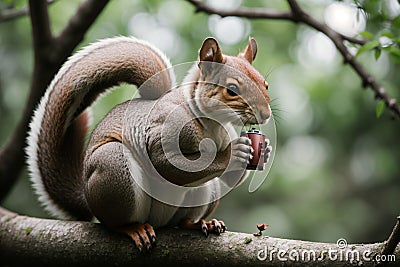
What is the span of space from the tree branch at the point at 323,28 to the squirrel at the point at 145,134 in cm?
75

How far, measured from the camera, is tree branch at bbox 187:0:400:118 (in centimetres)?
286

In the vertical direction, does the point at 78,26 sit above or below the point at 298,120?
above

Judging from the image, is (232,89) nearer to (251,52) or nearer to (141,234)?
(251,52)

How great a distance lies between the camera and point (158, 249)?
7.73 feet

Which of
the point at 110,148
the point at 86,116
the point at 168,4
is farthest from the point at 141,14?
the point at 110,148

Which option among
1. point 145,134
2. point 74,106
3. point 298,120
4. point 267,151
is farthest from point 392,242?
point 298,120

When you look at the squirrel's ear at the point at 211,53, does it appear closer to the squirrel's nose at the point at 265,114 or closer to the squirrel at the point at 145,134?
the squirrel at the point at 145,134

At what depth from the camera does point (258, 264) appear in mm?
2146

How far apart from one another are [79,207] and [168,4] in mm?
3654

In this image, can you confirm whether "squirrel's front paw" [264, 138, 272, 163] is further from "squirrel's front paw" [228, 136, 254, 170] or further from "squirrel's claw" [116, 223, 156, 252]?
"squirrel's claw" [116, 223, 156, 252]

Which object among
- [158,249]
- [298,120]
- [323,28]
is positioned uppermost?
[323,28]

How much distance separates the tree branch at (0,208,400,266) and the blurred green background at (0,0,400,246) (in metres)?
2.25

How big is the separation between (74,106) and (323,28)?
141 cm

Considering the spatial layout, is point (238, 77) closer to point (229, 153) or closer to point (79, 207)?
point (229, 153)
